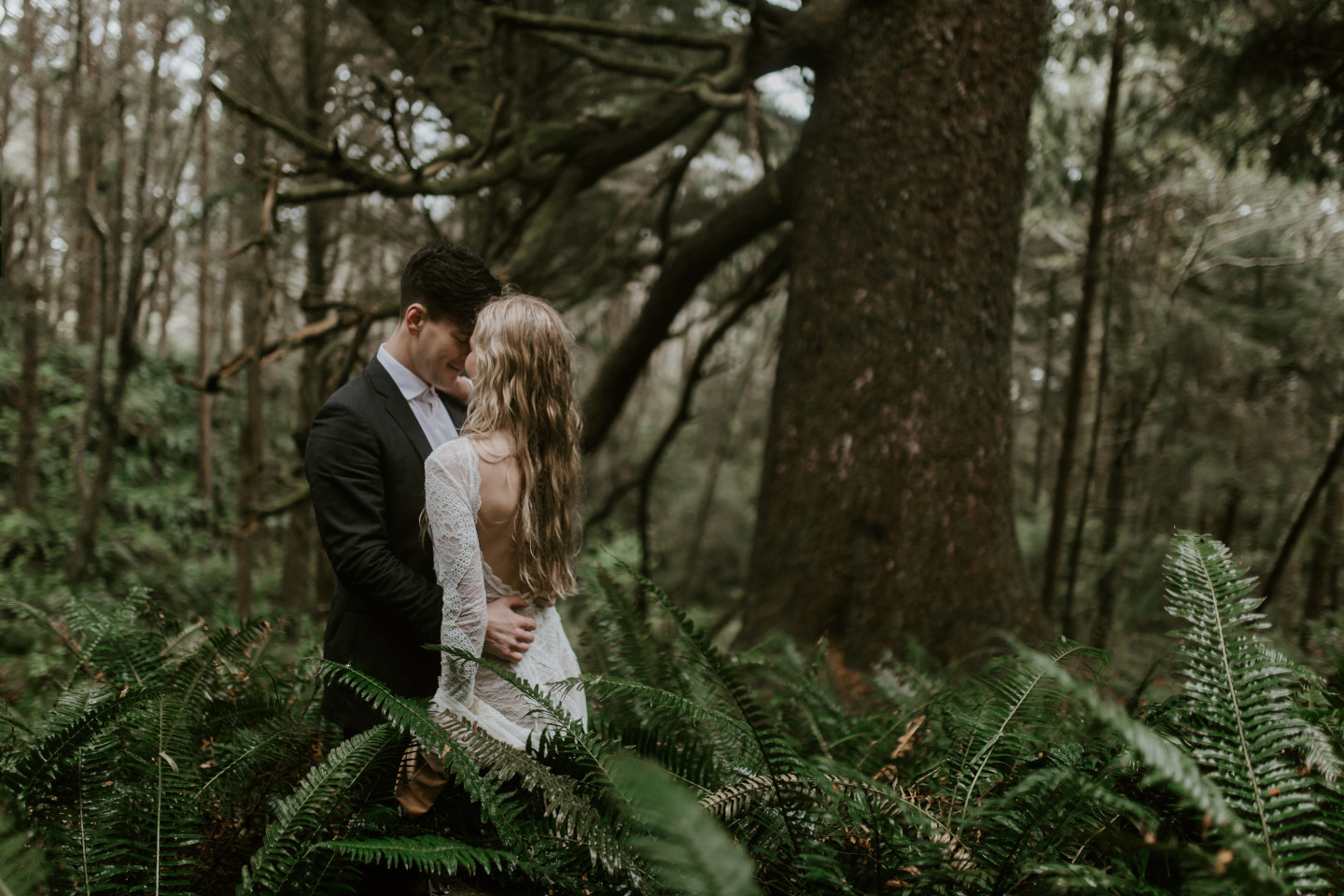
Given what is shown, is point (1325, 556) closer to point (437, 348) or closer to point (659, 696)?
point (659, 696)

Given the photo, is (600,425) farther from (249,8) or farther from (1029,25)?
(249,8)

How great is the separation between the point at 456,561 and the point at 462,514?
0.13 metres

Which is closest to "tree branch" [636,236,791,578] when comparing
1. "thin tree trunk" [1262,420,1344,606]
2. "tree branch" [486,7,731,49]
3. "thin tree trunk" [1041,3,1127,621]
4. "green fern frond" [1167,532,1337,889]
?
"tree branch" [486,7,731,49]

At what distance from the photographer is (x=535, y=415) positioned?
201 cm

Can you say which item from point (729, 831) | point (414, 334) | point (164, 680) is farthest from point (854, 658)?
point (164, 680)

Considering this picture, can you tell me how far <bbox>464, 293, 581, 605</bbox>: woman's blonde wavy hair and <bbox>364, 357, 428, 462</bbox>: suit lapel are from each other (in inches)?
12.3

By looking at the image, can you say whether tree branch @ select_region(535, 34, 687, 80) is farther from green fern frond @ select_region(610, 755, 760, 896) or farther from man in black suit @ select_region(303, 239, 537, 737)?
green fern frond @ select_region(610, 755, 760, 896)

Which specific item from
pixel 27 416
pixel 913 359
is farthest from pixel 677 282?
pixel 27 416

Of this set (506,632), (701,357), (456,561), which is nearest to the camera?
(456,561)

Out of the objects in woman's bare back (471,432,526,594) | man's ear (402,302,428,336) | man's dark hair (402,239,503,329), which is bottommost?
woman's bare back (471,432,526,594)

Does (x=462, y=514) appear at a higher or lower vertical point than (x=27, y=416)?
higher

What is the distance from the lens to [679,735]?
2.34 metres

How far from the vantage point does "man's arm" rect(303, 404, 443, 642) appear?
1.97 m

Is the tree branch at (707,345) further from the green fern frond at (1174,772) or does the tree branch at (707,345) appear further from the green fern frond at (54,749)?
the green fern frond at (1174,772)
